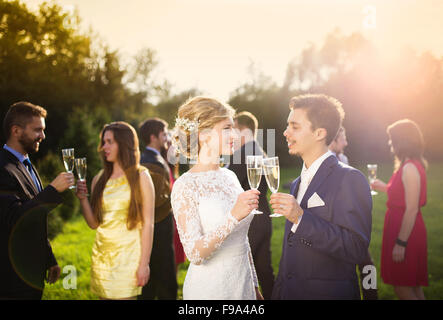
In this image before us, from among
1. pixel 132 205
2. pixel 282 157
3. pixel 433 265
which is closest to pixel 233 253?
pixel 132 205

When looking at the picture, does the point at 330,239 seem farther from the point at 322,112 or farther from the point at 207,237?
the point at 322,112

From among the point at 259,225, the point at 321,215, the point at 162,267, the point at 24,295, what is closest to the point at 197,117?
the point at 321,215

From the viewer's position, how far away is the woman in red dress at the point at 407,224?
Result: 4.23m

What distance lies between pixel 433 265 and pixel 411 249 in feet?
10.2

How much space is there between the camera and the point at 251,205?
2.27 metres

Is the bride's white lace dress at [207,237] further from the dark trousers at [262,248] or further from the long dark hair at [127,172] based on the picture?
the dark trousers at [262,248]

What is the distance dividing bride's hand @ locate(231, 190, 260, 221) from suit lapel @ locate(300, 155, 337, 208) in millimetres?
476

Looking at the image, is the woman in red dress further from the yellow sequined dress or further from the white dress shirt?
the yellow sequined dress

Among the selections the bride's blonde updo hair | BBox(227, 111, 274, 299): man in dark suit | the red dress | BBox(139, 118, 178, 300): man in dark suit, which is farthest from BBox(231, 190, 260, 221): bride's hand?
BBox(139, 118, 178, 300): man in dark suit

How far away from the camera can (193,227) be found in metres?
2.49

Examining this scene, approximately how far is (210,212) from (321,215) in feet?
2.60

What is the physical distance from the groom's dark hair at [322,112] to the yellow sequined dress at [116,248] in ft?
7.00

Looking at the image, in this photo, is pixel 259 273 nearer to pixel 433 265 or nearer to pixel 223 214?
pixel 223 214

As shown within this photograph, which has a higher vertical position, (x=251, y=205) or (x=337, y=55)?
(x=337, y=55)
